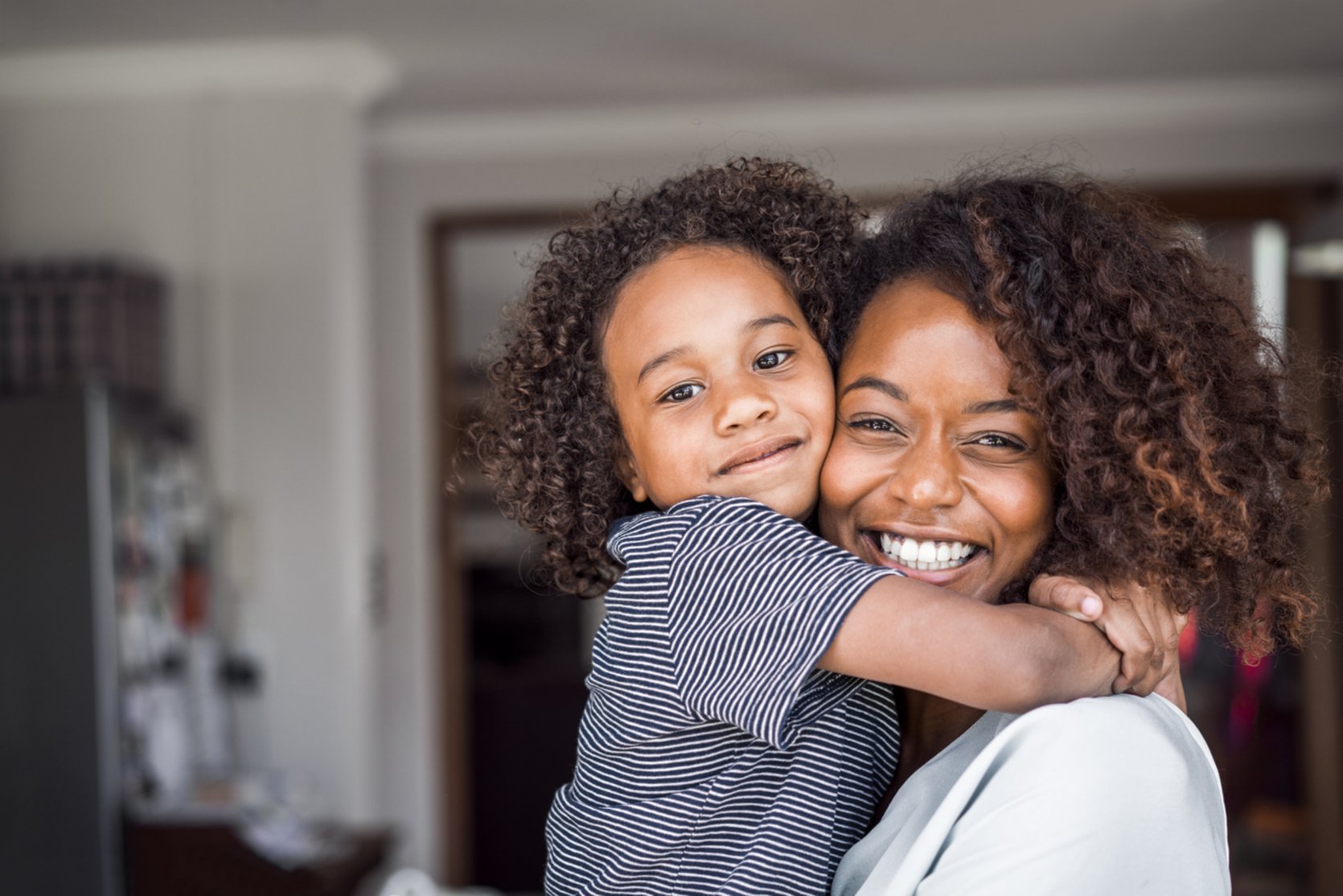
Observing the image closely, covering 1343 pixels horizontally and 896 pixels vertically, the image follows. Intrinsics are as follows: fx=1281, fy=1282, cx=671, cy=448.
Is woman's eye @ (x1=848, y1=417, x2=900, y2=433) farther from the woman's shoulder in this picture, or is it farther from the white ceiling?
the white ceiling

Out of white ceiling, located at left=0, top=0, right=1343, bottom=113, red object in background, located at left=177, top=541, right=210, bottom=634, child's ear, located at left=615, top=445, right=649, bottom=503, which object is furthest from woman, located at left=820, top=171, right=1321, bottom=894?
red object in background, located at left=177, top=541, right=210, bottom=634

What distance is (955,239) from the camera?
3.41 ft

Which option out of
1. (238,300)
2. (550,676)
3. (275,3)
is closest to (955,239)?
(275,3)

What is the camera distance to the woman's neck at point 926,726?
1074 mm

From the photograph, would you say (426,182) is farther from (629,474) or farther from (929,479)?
(929,479)

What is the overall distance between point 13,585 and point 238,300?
4.86 ft

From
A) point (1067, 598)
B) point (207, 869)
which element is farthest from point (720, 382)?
point (207, 869)

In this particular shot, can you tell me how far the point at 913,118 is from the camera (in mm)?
4566

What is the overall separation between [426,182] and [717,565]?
4044 millimetres

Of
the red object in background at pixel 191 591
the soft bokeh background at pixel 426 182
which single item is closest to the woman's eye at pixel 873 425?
the soft bokeh background at pixel 426 182

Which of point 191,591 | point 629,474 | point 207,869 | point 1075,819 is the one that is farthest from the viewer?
point 191,591

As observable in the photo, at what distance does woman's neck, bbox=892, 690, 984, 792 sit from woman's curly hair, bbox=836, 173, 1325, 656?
11 cm

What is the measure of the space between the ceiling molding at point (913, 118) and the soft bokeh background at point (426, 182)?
11 millimetres

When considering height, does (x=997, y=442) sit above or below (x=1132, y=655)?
above
